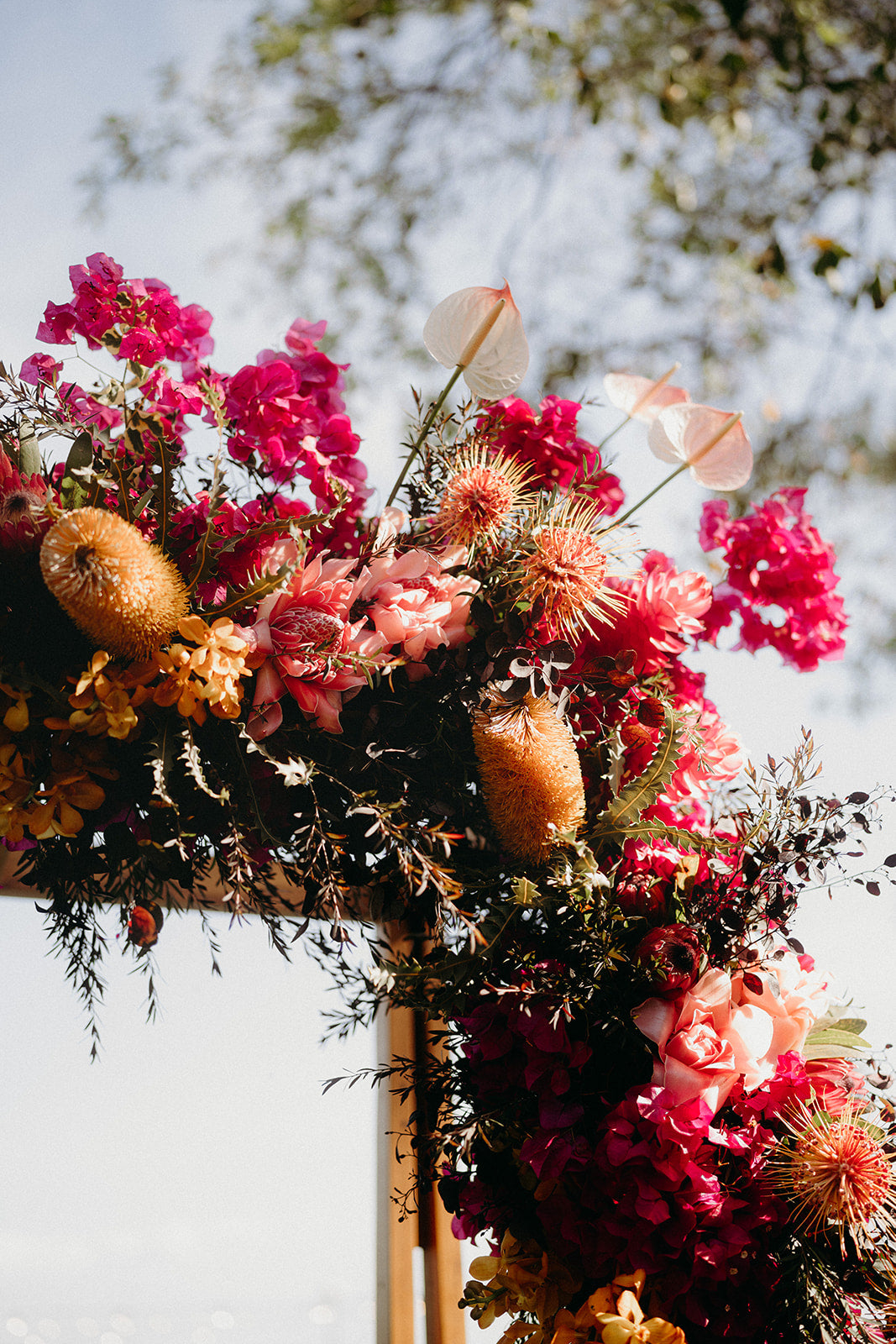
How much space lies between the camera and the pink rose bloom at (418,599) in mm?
725

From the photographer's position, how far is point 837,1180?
64 centimetres

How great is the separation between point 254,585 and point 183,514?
0.34ft

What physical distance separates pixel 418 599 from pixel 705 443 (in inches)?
14.5

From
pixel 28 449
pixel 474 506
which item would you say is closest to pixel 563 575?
pixel 474 506

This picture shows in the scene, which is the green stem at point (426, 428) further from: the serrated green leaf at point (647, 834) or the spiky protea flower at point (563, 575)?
the serrated green leaf at point (647, 834)

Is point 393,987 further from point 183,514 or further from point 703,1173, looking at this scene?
point 183,514

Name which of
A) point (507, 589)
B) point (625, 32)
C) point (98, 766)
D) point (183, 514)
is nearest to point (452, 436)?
point (507, 589)

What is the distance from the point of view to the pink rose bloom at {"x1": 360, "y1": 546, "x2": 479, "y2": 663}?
0.73 metres

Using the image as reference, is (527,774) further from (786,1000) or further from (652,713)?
(786,1000)

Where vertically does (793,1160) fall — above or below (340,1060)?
below

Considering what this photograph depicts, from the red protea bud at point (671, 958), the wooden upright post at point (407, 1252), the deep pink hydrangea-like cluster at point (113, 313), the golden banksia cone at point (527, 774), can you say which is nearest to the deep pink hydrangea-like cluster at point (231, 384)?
the deep pink hydrangea-like cluster at point (113, 313)

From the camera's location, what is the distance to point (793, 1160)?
68 cm

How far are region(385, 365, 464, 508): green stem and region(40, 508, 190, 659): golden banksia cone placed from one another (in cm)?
27

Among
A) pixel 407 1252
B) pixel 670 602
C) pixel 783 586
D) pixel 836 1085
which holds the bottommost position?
pixel 407 1252
